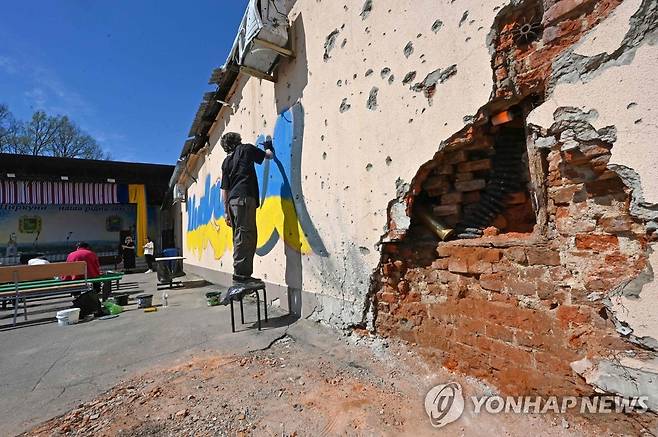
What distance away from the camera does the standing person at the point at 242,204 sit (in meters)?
3.55

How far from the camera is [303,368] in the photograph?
2.42m

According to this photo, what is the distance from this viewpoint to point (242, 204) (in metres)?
3.57

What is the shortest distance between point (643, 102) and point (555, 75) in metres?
0.41

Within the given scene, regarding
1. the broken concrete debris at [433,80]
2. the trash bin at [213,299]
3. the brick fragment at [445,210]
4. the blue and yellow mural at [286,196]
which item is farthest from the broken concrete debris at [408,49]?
the trash bin at [213,299]

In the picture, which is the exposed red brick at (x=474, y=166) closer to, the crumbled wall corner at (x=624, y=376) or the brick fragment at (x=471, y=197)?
the brick fragment at (x=471, y=197)

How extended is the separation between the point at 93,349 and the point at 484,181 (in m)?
3.85

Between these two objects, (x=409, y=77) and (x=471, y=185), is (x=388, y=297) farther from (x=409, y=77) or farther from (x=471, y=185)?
(x=409, y=77)

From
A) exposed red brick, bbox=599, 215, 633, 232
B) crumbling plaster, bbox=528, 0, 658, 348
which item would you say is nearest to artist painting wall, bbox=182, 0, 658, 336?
crumbling plaster, bbox=528, 0, 658, 348

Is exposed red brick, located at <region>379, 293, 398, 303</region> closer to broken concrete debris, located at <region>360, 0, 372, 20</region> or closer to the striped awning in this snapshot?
broken concrete debris, located at <region>360, 0, 372, 20</region>

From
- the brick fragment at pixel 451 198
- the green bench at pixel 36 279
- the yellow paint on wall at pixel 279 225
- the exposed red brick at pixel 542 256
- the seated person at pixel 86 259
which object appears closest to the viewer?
the exposed red brick at pixel 542 256

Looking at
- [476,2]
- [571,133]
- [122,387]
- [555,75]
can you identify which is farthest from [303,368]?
[476,2]

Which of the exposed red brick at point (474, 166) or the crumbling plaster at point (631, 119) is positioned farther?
the exposed red brick at point (474, 166)

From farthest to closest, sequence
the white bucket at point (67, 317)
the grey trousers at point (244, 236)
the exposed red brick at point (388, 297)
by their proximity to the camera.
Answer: the white bucket at point (67, 317)
the grey trousers at point (244, 236)
the exposed red brick at point (388, 297)

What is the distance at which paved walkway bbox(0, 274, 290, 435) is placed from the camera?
2145mm
